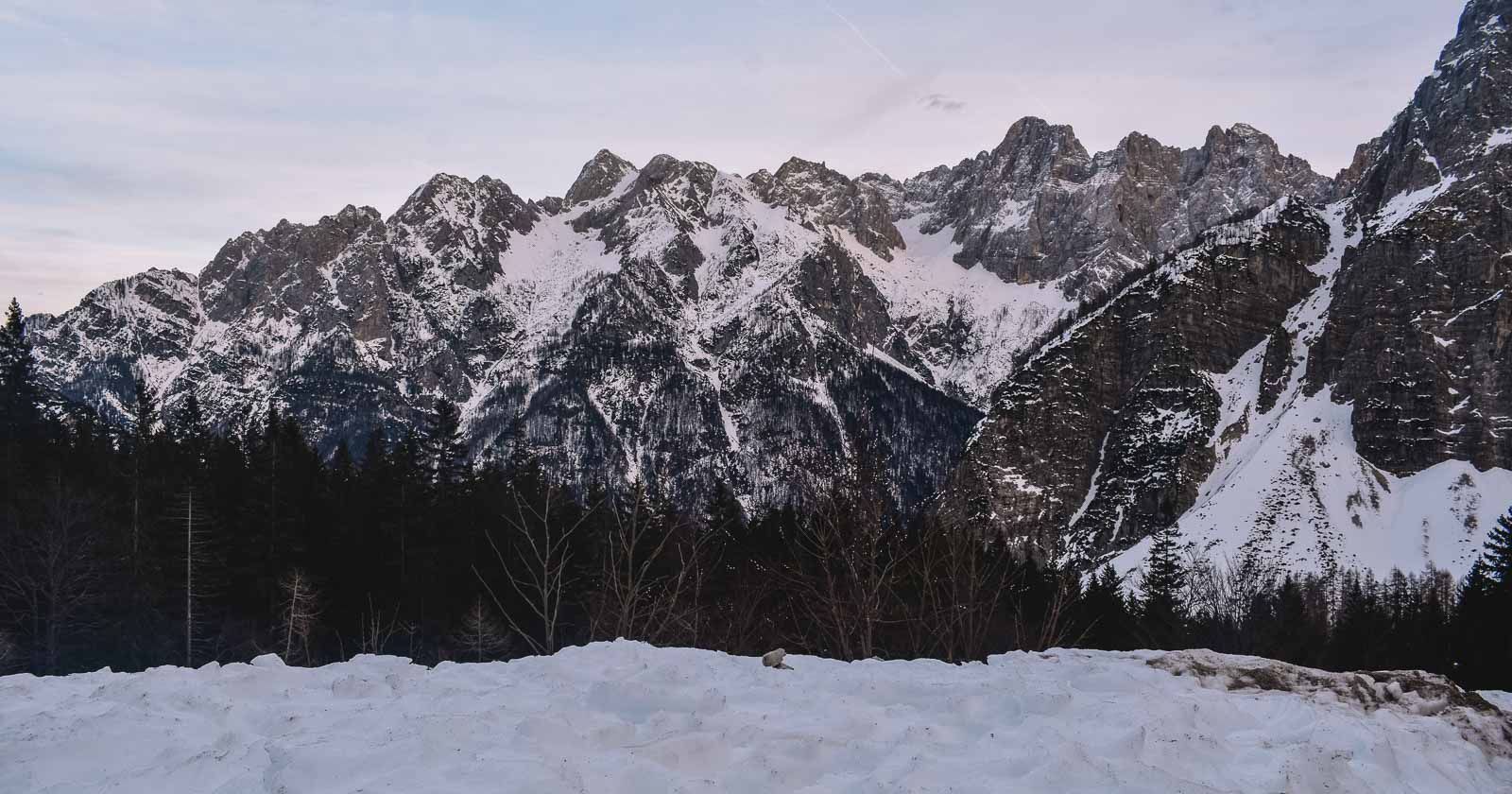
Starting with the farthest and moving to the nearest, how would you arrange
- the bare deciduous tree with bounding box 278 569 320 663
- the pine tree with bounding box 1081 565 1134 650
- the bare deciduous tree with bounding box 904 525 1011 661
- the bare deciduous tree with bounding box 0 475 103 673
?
the pine tree with bounding box 1081 565 1134 650
the bare deciduous tree with bounding box 278 569 320 663
the bare deciduous tree with bounding box 0 475 103 673
the bare deciduous tree with bounding box 904 525 1011 661

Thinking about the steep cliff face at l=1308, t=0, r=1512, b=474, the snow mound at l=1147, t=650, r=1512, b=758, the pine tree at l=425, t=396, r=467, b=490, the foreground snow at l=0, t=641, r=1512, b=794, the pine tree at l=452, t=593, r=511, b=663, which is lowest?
the pine tree at l=452, t=593, r=511, b=663

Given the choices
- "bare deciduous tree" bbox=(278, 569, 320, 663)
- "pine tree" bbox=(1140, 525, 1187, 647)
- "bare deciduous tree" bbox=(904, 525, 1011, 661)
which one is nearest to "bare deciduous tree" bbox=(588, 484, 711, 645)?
"bare deciduous tree" bbox=(904, 525, 1011, 661)

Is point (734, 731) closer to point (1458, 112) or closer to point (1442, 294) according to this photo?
point (1442, 294)

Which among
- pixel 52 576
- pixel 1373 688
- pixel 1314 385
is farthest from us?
pixel 1314 385

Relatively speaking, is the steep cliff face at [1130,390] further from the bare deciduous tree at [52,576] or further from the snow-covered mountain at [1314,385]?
the bare deciduous tree at [52,576]

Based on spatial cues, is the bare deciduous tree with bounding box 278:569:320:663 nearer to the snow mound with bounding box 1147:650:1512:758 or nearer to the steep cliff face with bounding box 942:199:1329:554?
the snow mound with bounding box 1147:650:1512:758

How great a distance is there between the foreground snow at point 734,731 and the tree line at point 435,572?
37.2ft

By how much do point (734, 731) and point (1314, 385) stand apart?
17966 cm

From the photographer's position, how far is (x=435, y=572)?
39.9 meters

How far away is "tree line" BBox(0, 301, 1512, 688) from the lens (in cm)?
2825

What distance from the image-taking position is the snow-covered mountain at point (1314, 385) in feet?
432

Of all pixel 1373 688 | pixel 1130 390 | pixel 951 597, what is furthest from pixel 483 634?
pixel 1130 390

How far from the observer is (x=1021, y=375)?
18538 cm

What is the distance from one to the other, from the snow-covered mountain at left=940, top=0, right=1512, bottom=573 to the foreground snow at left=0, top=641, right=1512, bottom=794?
130 m
